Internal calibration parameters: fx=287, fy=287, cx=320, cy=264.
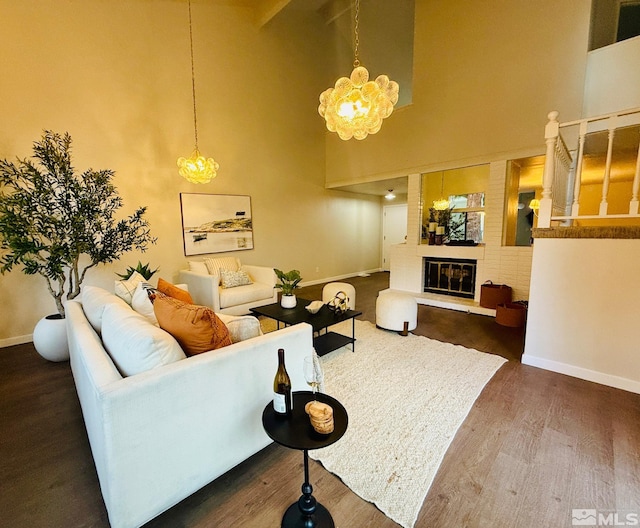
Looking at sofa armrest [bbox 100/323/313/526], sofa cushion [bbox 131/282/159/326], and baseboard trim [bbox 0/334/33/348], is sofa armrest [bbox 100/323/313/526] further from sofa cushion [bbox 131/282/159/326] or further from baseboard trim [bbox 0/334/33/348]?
baseboard trim [bbox 0/334/33/348]

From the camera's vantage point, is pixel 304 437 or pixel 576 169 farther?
pixel 576 169

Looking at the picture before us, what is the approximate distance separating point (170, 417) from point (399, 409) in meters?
1.55

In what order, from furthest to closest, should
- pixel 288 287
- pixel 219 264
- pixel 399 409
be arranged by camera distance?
pixel 219 264, pixel 288 287, pixel 399 409

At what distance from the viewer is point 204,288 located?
3.90 meters

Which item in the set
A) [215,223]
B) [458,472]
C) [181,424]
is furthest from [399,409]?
[215,223]

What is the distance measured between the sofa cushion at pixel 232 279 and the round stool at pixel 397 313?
6.80 feet

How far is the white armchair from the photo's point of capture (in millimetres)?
3828

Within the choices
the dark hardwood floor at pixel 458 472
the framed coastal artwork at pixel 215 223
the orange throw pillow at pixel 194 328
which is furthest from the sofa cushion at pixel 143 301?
the framed coastal artwork at pixel 215 223

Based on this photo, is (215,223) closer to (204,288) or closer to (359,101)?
(204,288)

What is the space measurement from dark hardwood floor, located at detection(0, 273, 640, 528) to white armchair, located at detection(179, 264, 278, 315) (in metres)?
1.74

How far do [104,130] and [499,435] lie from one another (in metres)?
5.32

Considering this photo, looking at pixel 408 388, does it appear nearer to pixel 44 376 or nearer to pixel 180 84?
pixel 44 376

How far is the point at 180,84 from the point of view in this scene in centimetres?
441

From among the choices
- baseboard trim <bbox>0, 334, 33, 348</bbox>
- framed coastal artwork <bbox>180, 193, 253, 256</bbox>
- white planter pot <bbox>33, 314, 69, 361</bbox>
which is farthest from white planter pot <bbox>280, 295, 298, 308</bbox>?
baseboard trim <bbox>0, 334, 33, 348</bbox>
